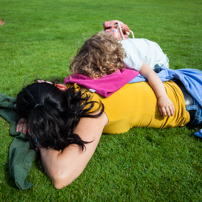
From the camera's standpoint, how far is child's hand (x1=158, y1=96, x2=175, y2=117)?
210 centimetres

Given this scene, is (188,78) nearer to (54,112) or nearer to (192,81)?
(192,81)

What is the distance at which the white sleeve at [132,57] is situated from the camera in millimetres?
2395

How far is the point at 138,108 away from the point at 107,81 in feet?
1.49

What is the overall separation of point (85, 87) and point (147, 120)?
0.83 meters

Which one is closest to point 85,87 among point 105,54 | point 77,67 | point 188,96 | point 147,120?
point 77,67

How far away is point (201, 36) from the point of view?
783 centimetres

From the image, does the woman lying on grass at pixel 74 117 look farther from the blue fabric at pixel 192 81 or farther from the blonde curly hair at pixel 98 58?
the blonde curly hair at pixel 98 58

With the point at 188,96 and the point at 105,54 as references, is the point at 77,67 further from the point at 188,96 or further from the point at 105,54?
the point at 188,96

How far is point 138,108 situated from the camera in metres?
2.11

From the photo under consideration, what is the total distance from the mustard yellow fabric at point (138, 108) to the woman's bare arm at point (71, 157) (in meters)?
0.24

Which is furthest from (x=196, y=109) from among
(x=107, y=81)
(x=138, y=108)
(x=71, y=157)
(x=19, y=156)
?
(x=19, y=156)

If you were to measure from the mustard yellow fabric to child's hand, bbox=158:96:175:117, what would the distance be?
2.5 inches

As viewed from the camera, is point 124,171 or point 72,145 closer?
point 72,145

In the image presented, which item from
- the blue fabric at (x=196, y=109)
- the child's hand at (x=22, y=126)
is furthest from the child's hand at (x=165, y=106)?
the child's hand at (x=22, y=126)
